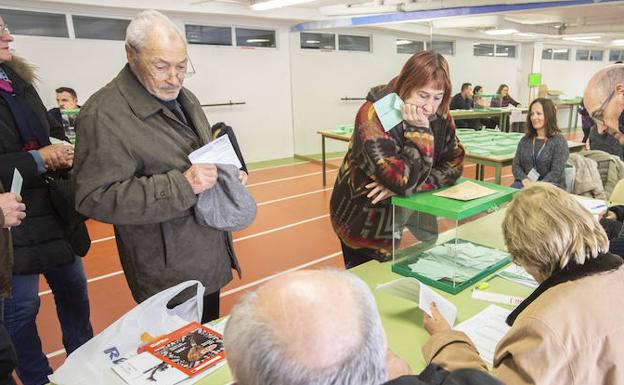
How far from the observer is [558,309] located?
0.94 metres

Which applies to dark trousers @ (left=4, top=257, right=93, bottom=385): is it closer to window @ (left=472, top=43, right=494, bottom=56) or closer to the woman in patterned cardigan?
the woman in patterned cardigan

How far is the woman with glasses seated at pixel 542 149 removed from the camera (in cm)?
373

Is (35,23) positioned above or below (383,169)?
above

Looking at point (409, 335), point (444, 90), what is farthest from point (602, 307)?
point (444, 90)

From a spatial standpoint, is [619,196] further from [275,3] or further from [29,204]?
[275,3]

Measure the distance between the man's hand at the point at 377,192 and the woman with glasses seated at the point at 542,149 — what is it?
103 inches

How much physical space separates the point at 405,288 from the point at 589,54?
712cm

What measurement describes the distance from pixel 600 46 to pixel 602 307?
23.1ft

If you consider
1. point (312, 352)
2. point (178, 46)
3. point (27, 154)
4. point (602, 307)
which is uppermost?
point (178, 46)

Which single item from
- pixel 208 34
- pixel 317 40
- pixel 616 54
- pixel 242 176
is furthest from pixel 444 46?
pixel 242 176

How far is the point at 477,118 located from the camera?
8.01 m

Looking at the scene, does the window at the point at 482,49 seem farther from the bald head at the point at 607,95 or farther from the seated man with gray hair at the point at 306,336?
the seated man with gray hair at the point at 306,336

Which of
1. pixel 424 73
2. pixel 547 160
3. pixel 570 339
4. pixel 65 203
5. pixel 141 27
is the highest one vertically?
pixel 141 27

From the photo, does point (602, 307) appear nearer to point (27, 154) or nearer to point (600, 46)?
point (27, 154)
